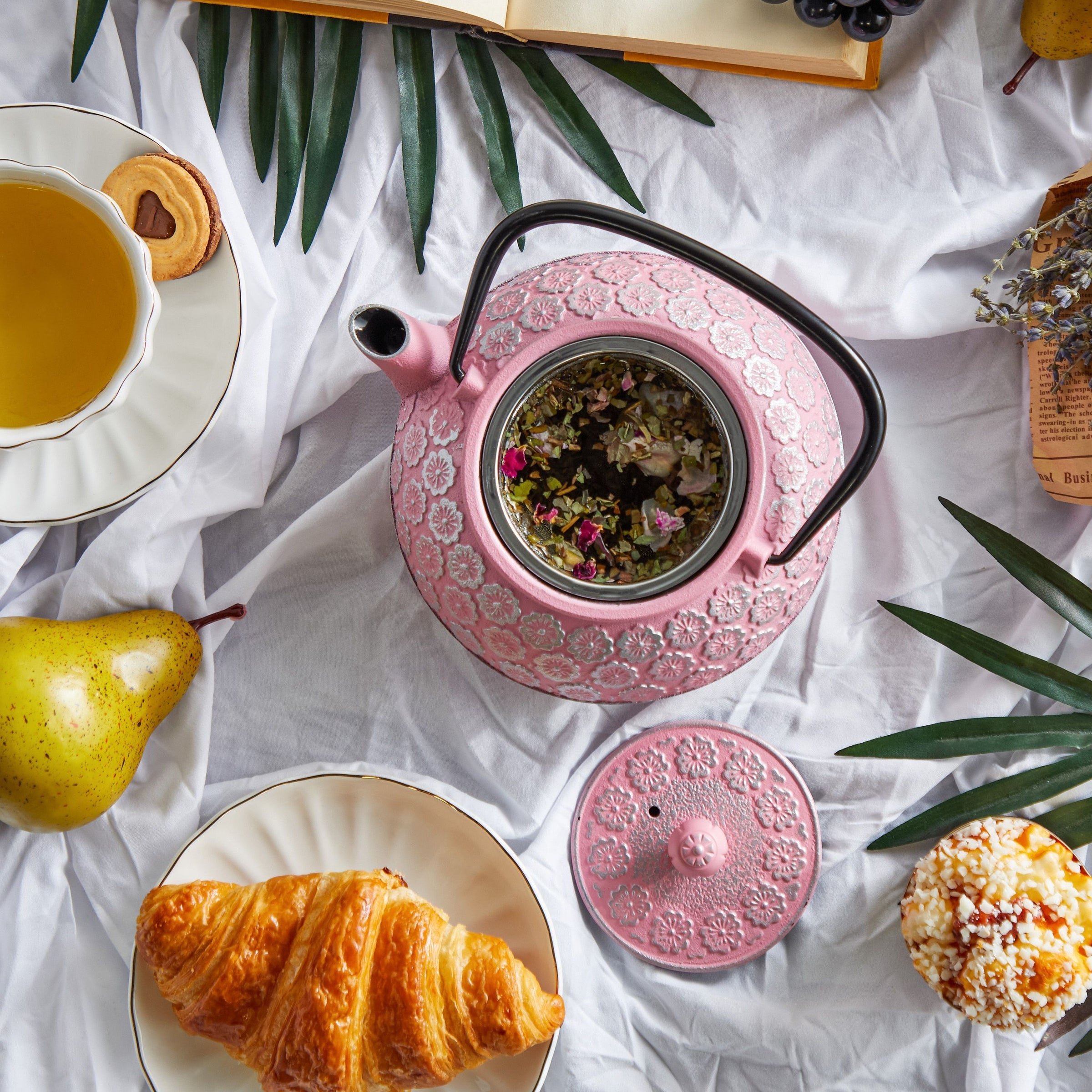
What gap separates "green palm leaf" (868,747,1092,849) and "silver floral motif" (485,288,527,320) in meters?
0.70

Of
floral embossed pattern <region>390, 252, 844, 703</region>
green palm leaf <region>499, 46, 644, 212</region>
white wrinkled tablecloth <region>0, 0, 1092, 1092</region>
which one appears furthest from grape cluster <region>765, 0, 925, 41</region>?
floral embossed pattern <region>390, 252, 844, 703</region>

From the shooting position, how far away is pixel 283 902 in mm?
918

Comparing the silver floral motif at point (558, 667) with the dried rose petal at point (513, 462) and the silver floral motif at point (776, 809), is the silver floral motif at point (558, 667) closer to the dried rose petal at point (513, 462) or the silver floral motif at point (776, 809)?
the dried rose petal at point (513, 462)

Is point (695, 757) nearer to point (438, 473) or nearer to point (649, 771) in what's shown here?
Answer: point (649, 771)

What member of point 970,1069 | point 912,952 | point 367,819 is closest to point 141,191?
point 367,819

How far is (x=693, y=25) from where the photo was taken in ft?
3.31

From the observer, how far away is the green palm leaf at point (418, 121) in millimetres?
1062

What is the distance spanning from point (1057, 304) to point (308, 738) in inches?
36.8

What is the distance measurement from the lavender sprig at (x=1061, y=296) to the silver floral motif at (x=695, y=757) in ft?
1.75

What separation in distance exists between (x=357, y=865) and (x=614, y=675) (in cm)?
41

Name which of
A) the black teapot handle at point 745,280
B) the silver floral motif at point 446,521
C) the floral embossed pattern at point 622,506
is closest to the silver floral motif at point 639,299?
the floral embossed pattern at point 622,506

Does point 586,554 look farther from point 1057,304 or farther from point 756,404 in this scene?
point 1057,304

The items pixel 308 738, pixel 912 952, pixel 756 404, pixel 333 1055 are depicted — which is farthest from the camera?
pixel 308 738

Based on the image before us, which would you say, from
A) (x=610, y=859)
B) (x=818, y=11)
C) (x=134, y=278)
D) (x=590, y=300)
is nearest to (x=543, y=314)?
(x=590, y=300)
